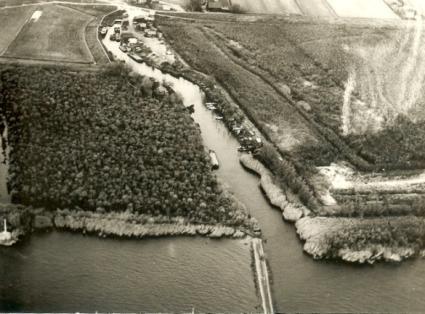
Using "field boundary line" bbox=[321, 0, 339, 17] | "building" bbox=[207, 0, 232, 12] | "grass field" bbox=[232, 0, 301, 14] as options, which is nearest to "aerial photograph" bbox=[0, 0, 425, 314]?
"field boundary line" bbox=[321, 0, 339, 17]

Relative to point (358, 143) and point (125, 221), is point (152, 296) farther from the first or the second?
point (358, 143)

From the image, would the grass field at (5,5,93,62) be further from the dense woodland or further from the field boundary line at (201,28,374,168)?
the field boundary line at (201,28,374,168)

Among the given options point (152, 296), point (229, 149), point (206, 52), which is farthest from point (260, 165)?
point (206, 52)

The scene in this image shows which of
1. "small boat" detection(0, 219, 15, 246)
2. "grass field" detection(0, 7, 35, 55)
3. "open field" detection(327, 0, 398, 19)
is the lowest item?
"small boat" detection(0, 219, 15, 246)

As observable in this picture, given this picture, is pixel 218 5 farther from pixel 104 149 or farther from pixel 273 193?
pixel 273 193

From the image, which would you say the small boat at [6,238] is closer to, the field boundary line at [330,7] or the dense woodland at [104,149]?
the dense woodland at [104,149]

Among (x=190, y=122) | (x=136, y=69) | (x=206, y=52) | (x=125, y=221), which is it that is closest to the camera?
(x=125, y=221)

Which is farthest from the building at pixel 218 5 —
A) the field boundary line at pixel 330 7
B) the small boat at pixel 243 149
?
the small boat at pixel 243 149
